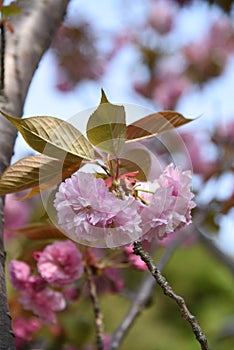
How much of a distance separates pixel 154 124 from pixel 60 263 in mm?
341

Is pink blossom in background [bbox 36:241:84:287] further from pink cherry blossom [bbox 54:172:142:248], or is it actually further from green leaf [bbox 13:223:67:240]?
pink cherry blossom [bbox 54:172:142:248]

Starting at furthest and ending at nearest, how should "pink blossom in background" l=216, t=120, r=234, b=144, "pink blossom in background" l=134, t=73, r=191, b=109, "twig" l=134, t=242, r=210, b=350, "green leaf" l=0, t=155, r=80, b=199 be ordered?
"pink blossom in background" l=134, t=73, r=191, b=109 < "pink blossom in background" l=216, t=120, r=234, b=144 < "green leaf" l=0, t=155, r=80, b=199 < "twig" l=134, t=242, r=210, b=350

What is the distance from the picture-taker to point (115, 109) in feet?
2.40

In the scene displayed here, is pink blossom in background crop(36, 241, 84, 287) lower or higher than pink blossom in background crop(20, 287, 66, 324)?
higher

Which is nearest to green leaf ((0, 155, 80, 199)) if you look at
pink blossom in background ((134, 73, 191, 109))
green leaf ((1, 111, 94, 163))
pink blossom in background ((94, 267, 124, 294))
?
green leaf ((1, 111, 94, 163))

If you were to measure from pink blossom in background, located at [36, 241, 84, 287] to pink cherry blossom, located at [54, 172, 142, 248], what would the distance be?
318 mm

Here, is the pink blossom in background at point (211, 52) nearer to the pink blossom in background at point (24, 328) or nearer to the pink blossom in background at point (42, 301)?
the pink blossom in background at point (24, 328)

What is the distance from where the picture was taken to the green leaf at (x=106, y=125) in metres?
0.73

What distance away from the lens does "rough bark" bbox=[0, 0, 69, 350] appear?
3.21 feet

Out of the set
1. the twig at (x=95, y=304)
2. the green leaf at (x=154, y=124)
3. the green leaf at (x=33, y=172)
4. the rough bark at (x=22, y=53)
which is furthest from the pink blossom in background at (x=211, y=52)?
the green leaf at (x=33, y=172)

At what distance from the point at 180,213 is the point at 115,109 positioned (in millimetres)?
157

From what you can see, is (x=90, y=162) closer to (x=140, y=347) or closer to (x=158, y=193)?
(x=158, y=193)

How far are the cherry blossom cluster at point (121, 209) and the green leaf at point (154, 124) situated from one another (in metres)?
0.08

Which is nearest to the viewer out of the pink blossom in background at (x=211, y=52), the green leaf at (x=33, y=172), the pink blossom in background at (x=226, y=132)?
the green leaf at (x=33, y=172)
